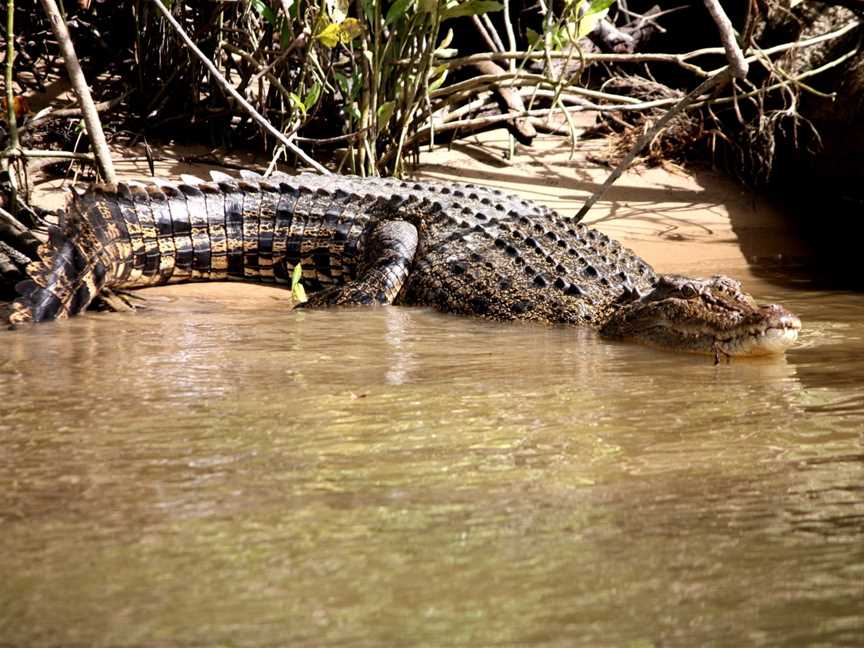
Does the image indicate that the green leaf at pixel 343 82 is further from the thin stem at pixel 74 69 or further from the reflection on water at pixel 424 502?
the reflection on water at pixel 424 502

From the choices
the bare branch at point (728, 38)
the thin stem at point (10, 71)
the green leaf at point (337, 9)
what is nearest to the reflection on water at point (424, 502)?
the thin stem at point (10, 71)

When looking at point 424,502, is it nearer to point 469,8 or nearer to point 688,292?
point 688,292

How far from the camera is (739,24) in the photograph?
8.49m

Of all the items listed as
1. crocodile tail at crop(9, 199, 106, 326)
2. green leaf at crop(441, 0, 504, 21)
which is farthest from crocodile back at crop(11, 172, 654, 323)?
green leaf at crop(441, 0, 504, 21)

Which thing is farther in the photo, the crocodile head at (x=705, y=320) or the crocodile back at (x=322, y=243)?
the crocodile back at (x=322, y=243)

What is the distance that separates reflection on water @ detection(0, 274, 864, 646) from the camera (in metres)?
1.69

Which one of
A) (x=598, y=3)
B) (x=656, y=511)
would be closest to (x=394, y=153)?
(x=598, y=3)

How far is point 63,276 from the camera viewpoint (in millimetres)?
4723

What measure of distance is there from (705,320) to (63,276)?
8.35ft

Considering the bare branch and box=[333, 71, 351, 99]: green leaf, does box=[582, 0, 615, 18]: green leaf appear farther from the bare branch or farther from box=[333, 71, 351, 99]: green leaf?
box=[333, 71, 351, 99]: green leaf

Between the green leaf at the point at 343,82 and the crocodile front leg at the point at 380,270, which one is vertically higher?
the green leaf at the point at 343,82

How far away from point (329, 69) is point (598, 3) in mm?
1615

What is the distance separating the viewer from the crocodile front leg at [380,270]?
541 cm

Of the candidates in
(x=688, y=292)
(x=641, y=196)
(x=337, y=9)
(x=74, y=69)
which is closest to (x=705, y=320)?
(x=688, y=292)
